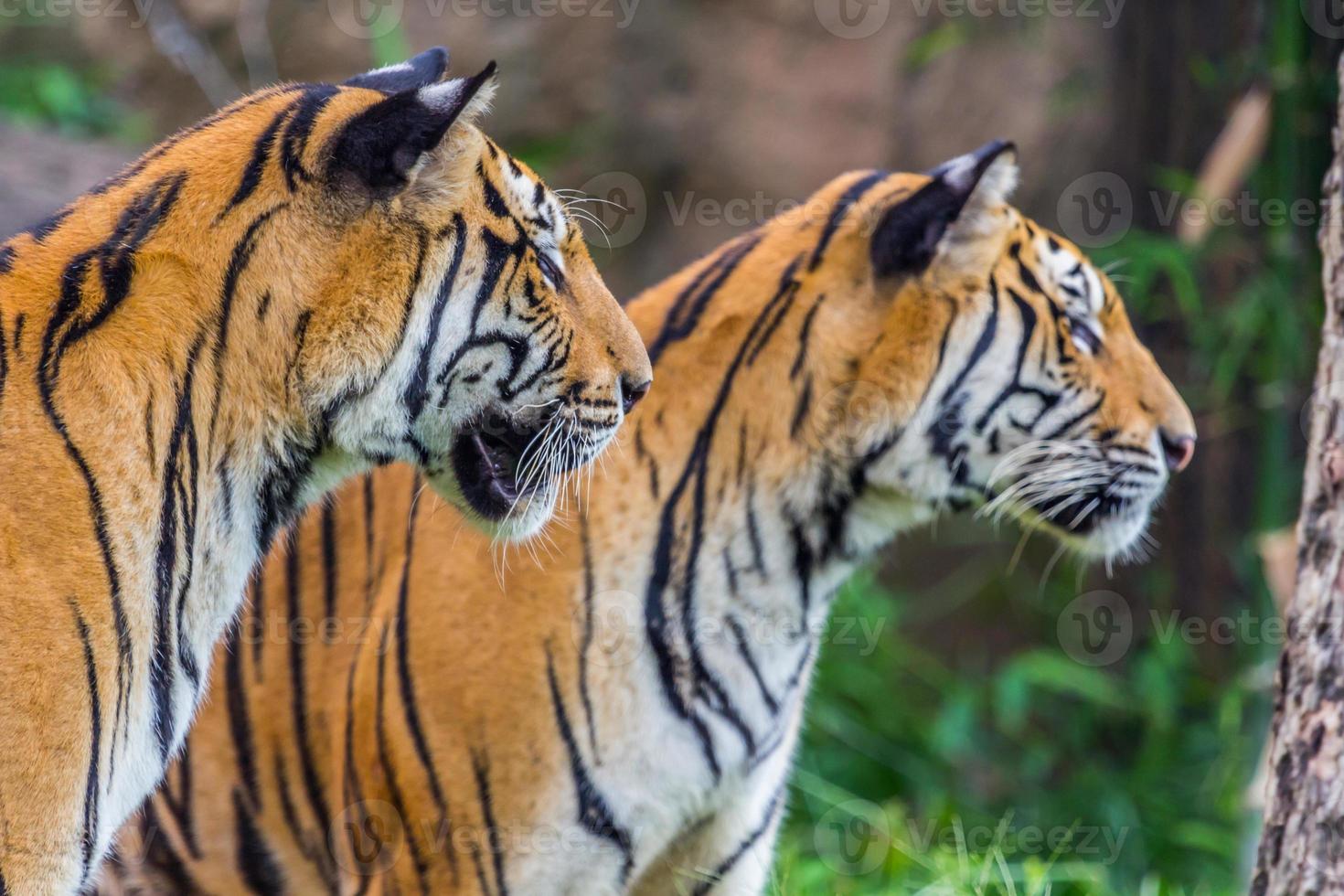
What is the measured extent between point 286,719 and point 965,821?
135 inches

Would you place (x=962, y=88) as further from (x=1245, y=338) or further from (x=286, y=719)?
(x=286, y=719)

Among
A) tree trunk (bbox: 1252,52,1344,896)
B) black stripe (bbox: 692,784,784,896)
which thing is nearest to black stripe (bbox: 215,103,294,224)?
black stripe (bbox: 692,784,784,896)

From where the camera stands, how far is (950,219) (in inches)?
121

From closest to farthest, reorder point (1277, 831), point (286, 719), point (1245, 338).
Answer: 1. point (1277, 831)
2. point (286, 719)
3. point (1245, 338)

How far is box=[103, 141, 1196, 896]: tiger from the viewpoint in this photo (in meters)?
2.91

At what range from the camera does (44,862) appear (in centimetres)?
205

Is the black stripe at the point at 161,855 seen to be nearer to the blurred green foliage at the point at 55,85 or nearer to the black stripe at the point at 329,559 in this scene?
the black stripe at the point at 329,559

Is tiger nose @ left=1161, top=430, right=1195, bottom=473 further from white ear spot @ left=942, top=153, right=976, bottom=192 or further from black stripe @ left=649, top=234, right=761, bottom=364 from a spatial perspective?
black stripe @ left=649, top=234, right=761, bottom=364

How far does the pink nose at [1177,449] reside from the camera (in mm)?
3346

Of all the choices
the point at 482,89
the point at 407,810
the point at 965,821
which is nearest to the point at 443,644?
the point at 407,810

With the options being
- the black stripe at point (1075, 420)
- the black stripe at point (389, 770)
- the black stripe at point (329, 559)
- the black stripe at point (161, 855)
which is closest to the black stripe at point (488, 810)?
the black stripe at point (389, 770)

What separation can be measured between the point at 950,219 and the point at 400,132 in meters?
1.33

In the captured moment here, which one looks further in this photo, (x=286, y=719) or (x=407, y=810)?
(x=286, y=719)

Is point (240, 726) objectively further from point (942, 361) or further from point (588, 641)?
point (942, 361)
